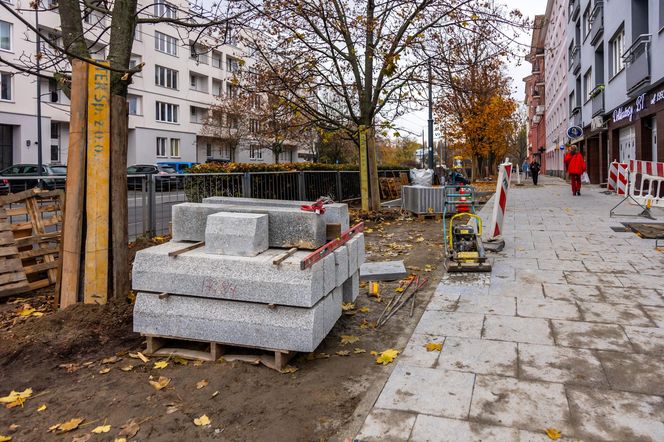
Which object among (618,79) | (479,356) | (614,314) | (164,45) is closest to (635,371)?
(479,356)

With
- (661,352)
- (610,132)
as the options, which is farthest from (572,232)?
(610,132)

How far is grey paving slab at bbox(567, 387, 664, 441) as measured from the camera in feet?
8.99

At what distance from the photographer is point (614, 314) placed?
4.81 meters

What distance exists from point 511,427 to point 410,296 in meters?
2.93

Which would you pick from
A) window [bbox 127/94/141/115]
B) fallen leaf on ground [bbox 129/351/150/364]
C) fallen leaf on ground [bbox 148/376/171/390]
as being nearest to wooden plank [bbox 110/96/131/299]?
fallen leaf on ground [bbox 129/351/150/364]

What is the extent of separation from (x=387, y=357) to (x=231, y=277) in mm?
1380

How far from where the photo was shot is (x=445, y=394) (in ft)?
10.7

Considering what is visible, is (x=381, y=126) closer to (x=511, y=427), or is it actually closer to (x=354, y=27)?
(x=354, y=27)

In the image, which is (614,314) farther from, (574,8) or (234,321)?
(574,8)

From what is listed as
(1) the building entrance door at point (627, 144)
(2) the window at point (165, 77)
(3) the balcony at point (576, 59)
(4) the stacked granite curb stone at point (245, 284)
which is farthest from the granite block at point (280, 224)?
(2) the window at point (165, 77)

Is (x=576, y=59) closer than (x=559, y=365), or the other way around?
(x=559, y=365)

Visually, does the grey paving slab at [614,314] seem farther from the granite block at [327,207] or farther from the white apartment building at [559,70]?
the white apartment building at [559,70]

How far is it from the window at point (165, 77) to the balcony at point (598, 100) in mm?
34447

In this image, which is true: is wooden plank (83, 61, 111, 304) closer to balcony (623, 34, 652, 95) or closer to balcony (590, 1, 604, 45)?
balcony (623, 34, 652, 95)
